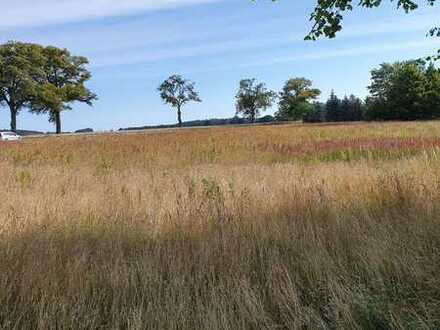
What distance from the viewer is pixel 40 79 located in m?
70.6

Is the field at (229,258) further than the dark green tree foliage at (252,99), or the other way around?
the dark green tree foliage at (252,99)

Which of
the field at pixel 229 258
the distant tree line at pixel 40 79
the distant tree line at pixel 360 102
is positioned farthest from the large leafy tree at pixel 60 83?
the field at pixel 229 258

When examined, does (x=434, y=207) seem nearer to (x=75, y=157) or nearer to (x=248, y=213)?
(x=248, y=213)

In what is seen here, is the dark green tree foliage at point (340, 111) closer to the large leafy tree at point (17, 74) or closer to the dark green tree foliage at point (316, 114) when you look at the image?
the dark green tree foliage at point (316, 114)

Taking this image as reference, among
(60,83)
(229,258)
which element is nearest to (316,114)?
(60,83)

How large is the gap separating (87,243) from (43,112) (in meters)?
72.7

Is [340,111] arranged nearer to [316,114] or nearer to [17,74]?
[316,114]

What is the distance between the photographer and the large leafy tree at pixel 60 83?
69.6 meters

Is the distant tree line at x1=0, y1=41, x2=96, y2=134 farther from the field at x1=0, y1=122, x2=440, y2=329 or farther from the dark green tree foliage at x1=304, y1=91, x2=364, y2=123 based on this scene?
the field at x1=0, y1=122, x2=440, y2=329

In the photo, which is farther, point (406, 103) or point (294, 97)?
point (294, 97)

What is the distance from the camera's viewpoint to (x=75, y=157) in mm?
17156

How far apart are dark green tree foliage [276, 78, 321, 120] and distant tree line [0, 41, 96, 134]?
57.3 meters

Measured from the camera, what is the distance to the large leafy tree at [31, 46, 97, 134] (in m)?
69.6

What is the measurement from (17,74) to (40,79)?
5609 millimetres
